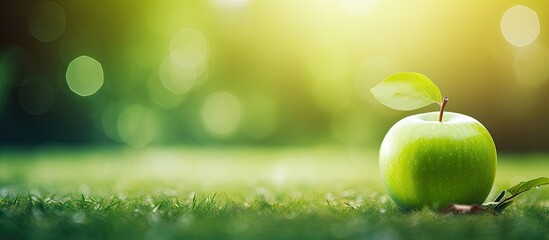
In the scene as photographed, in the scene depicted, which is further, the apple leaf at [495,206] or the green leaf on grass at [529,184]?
the green leaf on grass at [529,184]

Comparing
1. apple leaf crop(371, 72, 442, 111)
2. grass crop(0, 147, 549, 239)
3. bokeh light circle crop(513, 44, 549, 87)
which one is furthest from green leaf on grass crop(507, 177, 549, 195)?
bokeh light circle crop(513, 44, 549, 87)

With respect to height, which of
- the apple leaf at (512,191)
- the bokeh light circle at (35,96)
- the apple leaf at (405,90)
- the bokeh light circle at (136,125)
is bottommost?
the bokeh light circle at (136,125)

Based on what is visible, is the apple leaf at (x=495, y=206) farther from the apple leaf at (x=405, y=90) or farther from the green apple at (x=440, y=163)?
the apple leaf at (x=405, y=90)

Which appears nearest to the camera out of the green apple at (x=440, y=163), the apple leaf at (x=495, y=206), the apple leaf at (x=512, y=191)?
the apple leaf at (x=495, y=206)

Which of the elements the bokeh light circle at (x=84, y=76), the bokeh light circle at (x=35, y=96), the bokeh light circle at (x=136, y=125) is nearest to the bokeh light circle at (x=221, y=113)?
the bokeh light circle at (x=136, y=125)

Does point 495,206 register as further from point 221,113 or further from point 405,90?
point 221,113

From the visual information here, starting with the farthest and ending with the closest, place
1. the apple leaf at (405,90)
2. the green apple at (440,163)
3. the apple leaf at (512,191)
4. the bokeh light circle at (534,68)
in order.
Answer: the bokeh light circle at (534,68) < the apple leaf at (405,90) < the apple leaf at (512,191) < the green apple at (440,163)

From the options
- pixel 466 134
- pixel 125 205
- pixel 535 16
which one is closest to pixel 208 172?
pixel 125 205
